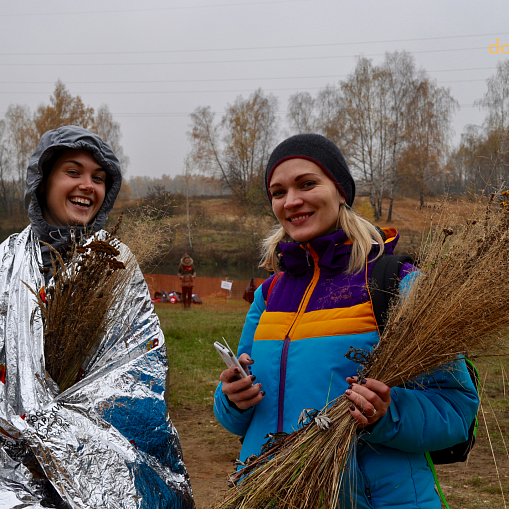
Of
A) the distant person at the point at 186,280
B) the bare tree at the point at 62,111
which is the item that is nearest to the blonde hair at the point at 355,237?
the distant person at the point at 186,280

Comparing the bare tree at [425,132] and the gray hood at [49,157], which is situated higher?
the bare tree at [425,132]

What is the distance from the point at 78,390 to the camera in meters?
1.96

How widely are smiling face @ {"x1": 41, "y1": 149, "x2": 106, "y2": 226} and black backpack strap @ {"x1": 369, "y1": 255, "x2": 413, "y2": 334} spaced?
1511 mm

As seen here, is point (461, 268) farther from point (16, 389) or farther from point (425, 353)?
point (16, 389)

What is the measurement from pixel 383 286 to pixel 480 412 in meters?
4.32

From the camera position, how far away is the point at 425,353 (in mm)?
1433

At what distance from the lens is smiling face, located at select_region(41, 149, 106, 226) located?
7.87 feet

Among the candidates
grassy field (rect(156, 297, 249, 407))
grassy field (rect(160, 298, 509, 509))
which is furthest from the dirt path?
grassy field (rect(156, 297, 249, 407))

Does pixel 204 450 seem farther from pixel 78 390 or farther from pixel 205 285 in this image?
pixel 205 285

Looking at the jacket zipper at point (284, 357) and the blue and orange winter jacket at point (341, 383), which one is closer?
the blue and orange winter jacket at point (341, 383)

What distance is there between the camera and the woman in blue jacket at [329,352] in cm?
139

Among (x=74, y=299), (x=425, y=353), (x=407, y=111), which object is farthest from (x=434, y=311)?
(x=407, y=111)

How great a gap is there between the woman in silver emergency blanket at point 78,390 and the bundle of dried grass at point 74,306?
0.21 feet

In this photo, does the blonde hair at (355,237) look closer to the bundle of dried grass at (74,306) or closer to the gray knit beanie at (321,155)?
the gray knit beanie at (321,155)
